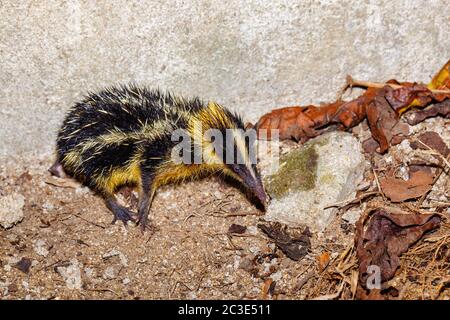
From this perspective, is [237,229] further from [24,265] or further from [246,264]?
[24,265]

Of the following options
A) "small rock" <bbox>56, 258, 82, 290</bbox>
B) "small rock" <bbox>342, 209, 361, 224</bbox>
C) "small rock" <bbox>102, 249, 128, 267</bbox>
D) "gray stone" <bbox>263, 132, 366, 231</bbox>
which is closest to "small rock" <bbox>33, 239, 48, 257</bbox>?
"small rock" <bbox>56, 258, 82, 290</bbox>

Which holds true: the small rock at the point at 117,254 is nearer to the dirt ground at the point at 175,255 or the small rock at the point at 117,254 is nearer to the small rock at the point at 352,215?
the dirt ground at the point at 175,255

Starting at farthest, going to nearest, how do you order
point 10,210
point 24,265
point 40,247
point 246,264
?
point 10,210 → point 40,247 → point 24,265 → point 246,264

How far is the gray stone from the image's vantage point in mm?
5641

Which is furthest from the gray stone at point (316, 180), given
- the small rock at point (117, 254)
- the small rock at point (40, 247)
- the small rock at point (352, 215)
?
the small rock at point (40, 247)

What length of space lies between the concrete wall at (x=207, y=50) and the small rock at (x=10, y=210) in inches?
22.7

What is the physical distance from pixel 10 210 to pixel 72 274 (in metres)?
0.91

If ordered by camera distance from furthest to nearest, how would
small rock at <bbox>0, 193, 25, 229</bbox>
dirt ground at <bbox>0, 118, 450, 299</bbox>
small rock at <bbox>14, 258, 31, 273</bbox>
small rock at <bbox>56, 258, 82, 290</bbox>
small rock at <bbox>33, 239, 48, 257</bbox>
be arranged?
1. small rock at <bbox>0, 193, 25, 229</bbox>
2. small rock at <bbox>33, 239, 48, 257</bbox>
3. small rock at <bbox>14, 258, 31, 273</bbox>
4. small rock at <bbox>56, 258, 82, 290</bbox>
5. dirt ground at <bbox>0, 118, 450, 299</bbox>

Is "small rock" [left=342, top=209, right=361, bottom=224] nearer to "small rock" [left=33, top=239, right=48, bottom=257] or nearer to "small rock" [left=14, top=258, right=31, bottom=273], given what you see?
"small rock" [left=33, top=239, right=48, bottom=257]

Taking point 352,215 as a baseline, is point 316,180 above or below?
above

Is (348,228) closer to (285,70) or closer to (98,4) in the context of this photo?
(285,70)

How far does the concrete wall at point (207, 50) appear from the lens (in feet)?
19.1

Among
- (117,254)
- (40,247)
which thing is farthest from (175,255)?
(40,247)

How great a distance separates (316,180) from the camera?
5.74m
